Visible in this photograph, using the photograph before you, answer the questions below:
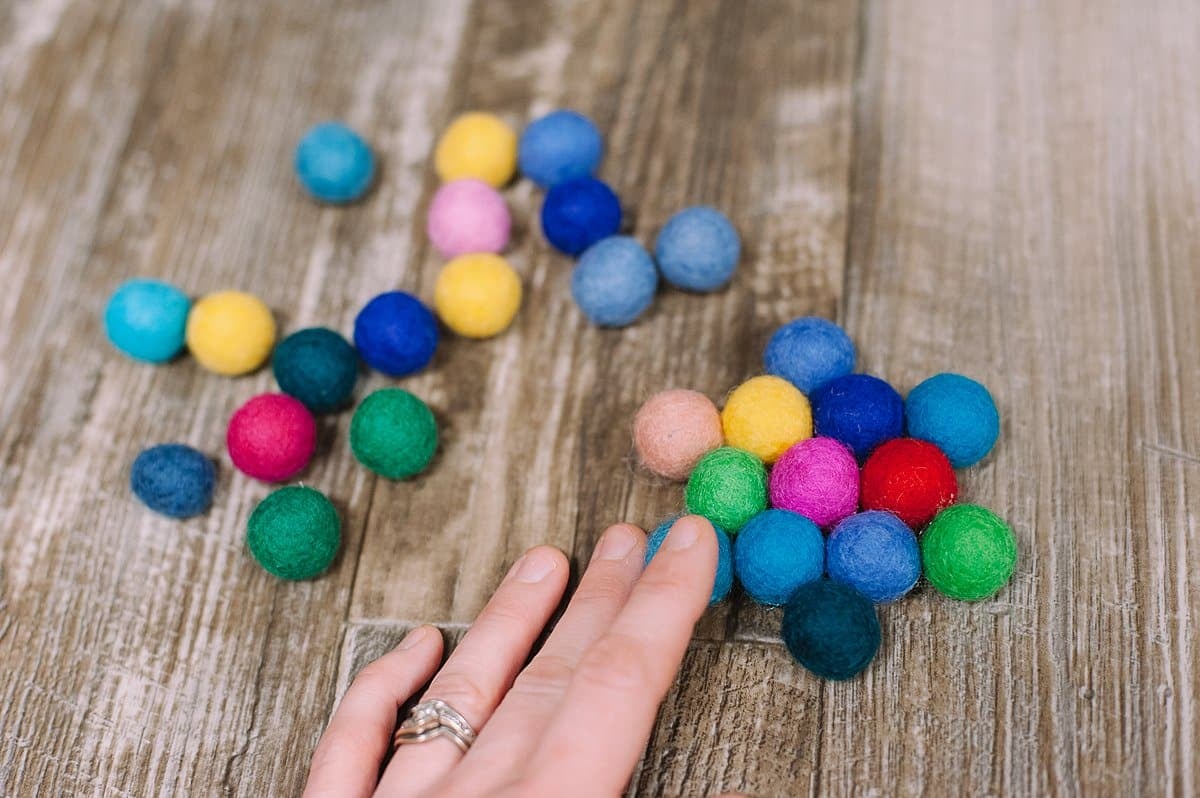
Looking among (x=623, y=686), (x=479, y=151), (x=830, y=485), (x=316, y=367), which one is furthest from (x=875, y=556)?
(x=479, y=151)

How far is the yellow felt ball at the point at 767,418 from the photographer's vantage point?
3.51 feet

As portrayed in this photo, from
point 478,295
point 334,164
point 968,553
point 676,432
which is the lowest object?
point 968,553

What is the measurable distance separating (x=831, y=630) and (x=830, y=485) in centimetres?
16

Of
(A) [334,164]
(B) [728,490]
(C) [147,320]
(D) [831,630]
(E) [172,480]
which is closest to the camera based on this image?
(D) [831,630]

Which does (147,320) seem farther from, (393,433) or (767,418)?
(767,418)

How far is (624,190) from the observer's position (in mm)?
1375

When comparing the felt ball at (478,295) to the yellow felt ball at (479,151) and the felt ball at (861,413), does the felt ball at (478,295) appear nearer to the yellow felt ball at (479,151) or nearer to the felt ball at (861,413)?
the yellow felt ball at (479,151)

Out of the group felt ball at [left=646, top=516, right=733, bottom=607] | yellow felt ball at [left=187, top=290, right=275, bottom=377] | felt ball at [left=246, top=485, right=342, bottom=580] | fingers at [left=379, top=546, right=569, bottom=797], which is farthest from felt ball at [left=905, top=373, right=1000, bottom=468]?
yellow felt ball at [left=187, top=290, right=275, bottom=377]

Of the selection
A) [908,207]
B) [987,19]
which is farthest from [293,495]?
[987,19]

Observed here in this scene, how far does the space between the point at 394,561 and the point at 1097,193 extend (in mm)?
980

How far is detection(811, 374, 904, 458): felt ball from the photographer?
1056 millimetres

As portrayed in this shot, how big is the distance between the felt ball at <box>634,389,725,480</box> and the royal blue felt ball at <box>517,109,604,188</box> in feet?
1.31

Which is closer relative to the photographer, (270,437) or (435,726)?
(435,726)

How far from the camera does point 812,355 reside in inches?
43.7
